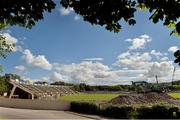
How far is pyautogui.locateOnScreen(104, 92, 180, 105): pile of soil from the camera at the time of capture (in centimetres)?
5647

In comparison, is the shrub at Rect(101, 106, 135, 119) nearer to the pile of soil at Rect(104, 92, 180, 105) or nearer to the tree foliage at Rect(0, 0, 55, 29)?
the pile of soil at Rect(104, 92, 180, 105)

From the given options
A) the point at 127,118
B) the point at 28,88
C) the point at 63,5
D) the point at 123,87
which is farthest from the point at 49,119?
the point at 123,87

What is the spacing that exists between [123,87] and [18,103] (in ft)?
291

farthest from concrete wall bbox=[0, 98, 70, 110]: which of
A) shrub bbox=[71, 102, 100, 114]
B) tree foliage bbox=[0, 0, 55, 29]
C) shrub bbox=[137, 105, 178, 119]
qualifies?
tree foliage bbox=[0, 0, 55, 29]

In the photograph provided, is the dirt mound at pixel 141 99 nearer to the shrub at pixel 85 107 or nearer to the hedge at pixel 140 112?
the shrub at pixel 85 107

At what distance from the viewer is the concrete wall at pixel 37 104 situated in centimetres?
5199

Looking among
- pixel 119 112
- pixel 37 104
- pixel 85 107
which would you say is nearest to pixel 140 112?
pixel 119 112

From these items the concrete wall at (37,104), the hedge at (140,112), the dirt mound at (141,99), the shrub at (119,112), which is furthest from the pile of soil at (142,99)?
the shrub at (119,112)

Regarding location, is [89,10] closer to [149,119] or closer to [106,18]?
[106,18]

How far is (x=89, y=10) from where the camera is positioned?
350 inches

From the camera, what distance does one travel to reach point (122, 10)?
28.6 feet

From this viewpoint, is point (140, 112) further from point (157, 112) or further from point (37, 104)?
point (37, 104)

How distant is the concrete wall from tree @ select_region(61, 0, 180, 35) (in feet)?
142

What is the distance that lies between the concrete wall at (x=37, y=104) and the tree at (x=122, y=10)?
43255mm
